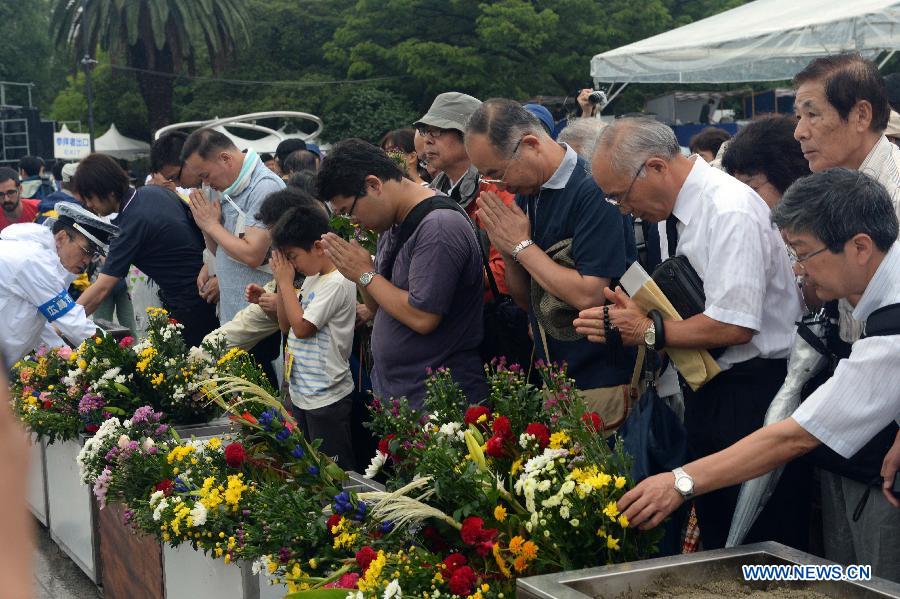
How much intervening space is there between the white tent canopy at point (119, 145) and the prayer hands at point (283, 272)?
38.2m

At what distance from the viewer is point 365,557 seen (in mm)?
2801

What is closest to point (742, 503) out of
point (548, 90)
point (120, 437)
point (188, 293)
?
point (120, 437)

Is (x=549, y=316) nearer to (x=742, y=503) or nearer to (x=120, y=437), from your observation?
(x=742, y=503)

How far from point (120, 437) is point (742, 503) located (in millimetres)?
2609

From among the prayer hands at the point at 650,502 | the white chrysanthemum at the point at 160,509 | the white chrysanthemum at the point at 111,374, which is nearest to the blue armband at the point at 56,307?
the white chrysanthemum at the point at 111,374

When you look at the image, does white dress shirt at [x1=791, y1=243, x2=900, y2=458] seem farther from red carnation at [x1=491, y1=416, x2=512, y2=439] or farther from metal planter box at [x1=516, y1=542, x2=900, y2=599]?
red carnation at [x1=491, y1=416, x2=512, y2=439]

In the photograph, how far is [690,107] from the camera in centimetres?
2683

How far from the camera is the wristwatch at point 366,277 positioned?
13.8 feet

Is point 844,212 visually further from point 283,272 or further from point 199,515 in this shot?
point 283,272

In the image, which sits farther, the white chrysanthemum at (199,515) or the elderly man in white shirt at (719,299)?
the white chrysanthemum at (199,515)

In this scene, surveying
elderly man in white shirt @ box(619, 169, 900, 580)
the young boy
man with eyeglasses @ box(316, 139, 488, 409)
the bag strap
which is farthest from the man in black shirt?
elderly man in white shirt @ box(619, 169, 900, 580)

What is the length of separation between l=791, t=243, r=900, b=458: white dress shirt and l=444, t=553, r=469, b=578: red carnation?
2.92 ft

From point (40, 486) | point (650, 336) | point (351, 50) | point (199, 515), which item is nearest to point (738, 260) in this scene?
point (650, 336)

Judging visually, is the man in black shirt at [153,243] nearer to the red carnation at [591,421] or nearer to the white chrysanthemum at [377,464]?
the white chrysanthemum at [377,464]
